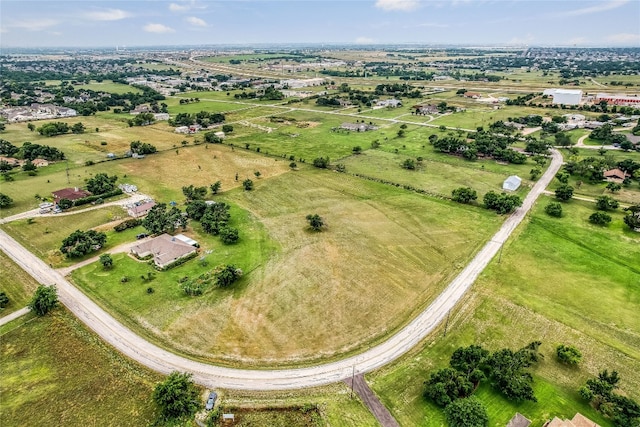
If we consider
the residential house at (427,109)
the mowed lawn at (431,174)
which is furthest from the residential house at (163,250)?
the residential house at (427,109)

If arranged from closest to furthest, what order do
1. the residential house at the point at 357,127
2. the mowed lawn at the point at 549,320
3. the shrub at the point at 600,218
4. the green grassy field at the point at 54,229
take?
1. the mowed lawn at the point at 549,320
2. the green grassy field at the point at 54,229
3. the shrub at the point at 600,218
4. the residential house at the point at 357,127

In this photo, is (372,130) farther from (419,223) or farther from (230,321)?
(230,321)

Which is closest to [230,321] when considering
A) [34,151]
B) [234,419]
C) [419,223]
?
[234,419]

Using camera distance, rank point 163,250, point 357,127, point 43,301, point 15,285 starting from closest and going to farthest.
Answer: point 43,301
point 15,285
point 163,250
point 357,127

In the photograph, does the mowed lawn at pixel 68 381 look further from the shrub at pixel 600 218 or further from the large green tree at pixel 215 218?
the shrub at pixel 600 218

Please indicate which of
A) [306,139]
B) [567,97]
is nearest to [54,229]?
[306,139]

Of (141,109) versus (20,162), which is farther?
(141,109)

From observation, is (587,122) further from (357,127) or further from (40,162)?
(40,162)
